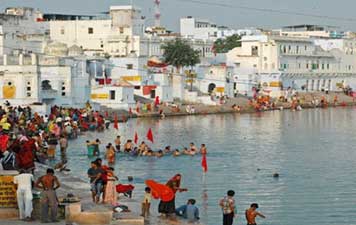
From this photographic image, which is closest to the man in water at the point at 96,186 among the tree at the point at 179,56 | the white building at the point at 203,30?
the tree at the point at 179,56

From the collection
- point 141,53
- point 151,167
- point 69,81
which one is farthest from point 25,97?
point 141,53

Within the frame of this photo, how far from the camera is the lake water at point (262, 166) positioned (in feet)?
59.0

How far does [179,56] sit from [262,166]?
36.5 meters

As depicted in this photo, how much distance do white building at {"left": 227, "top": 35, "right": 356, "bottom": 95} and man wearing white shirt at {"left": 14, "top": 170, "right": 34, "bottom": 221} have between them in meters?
56.6

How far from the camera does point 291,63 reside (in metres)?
74.0

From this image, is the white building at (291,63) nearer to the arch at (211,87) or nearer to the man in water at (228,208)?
the arch at (211,87)

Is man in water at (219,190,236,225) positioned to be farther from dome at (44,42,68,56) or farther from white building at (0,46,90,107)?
dome at (44,42,68,56)

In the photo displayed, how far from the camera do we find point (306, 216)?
16938 millimetres

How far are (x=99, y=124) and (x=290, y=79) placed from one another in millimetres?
35603

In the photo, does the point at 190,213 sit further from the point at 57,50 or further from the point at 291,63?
the point at 291,63

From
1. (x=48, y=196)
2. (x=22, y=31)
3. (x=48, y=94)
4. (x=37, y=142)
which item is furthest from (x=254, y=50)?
(x=48, y=196)

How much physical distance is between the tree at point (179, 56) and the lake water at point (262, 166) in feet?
46.0

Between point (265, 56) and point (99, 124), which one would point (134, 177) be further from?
point (265, 56)

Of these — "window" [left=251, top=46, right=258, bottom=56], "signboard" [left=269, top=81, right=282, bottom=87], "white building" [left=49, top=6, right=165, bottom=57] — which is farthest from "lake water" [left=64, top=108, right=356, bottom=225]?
"window" [left=251, top=46, right=258, bottom=56]
